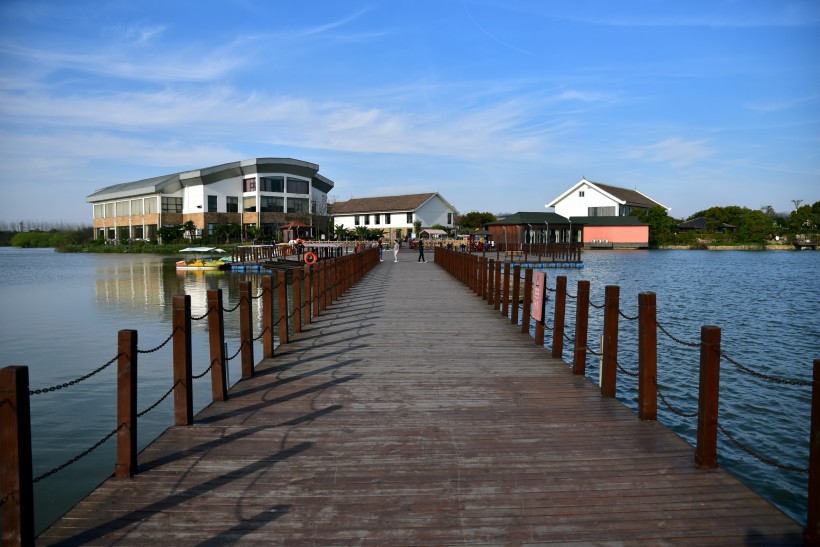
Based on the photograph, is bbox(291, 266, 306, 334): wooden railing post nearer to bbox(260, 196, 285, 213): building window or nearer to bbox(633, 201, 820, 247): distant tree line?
bbox(260, 196, 285, 213): building window

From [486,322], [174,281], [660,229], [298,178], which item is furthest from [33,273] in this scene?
[660,229]

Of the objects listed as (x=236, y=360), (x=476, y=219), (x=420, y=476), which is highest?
(x=476, y=219)

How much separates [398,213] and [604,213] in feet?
95.3

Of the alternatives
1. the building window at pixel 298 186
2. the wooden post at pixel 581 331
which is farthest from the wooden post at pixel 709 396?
the building window at pixel 298 186

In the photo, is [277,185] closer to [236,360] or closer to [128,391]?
[236,360]

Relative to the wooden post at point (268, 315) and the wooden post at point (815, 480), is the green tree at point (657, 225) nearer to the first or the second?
the wooden post at point (268, 315)

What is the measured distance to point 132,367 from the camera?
480cm

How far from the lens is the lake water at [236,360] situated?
8.38 meters

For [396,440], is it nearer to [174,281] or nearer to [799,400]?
[799,400]

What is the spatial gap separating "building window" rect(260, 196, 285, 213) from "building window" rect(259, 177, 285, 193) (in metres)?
1.03

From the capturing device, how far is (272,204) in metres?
74.8

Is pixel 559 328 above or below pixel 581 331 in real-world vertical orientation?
below

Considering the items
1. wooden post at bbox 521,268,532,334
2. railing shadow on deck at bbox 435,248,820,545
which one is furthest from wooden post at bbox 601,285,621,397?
wooden post at bbox 521,268,532,334

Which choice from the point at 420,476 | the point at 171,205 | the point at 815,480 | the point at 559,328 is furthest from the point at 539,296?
the point at 171,205
